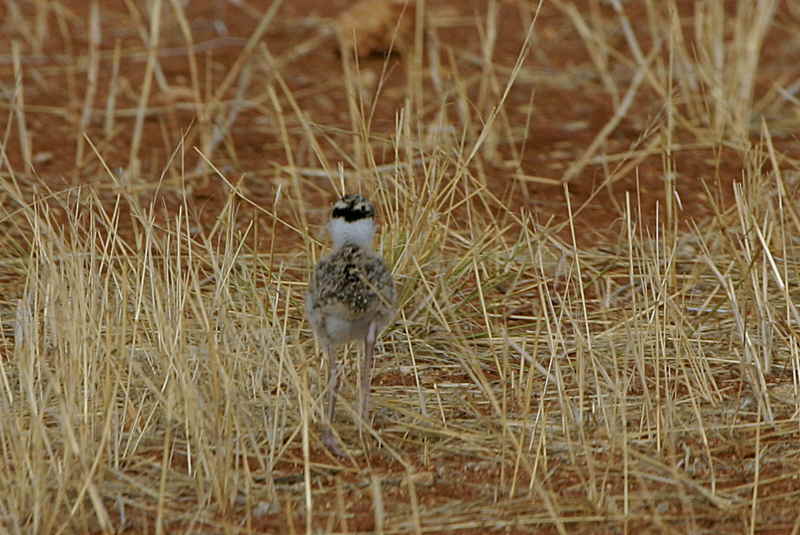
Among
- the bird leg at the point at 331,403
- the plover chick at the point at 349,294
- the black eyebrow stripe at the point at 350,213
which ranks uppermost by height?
the black eyebrow stripe at the point at 350,213

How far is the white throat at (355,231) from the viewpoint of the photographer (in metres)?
4.49

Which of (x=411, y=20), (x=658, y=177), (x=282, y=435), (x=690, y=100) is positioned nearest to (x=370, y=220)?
(x=282, y=435)

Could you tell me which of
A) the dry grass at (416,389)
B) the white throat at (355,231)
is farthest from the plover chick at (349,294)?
the dry grass at (416,389)

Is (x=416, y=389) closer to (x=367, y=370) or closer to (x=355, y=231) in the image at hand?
(x=367, y=370)

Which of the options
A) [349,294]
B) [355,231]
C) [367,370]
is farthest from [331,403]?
[355,231]

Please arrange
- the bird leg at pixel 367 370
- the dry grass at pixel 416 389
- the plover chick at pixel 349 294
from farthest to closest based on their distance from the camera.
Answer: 1. the bird leg at pixel 367 370
2. the plover chick at pixel 349 294
3. the dry grass at pixel 416 389

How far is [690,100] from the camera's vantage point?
8.45 meters

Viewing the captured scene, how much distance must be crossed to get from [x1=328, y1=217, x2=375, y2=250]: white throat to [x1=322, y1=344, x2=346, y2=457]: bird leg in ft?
1.09

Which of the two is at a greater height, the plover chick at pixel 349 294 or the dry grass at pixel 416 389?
the plover chick at pixel 349 294

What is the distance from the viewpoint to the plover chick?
4.40 m

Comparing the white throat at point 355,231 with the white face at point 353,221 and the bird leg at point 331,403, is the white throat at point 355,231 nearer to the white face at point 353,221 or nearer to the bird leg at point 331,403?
the white face at point 353,221

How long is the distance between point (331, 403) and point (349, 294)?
1.28 ft

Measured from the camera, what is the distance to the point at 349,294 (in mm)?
4391

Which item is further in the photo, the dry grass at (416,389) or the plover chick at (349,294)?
the plover chick at (349,294)
